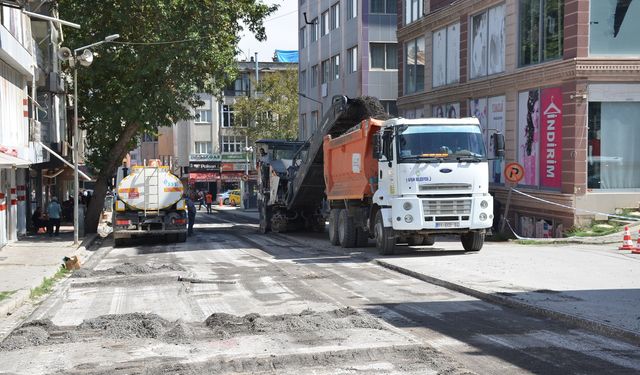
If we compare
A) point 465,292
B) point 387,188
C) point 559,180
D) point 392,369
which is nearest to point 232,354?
point 392,369

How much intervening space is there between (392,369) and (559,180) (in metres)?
17.4

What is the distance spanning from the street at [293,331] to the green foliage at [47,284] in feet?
0.93

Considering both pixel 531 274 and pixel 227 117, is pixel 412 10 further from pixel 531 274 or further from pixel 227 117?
pixel 227 117

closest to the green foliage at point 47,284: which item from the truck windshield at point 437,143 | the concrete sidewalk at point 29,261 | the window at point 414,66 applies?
the concrete sidewalk at point 29,261

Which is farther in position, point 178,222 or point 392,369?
point 178,222

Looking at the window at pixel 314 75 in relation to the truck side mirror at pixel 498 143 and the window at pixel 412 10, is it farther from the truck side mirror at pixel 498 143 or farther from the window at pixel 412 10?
the truck side mirror at pixel 498 143

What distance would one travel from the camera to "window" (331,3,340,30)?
55250 mm

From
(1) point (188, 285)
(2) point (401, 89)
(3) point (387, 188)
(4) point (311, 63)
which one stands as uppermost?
(4) point (311, 63)

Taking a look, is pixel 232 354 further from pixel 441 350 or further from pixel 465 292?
pixel 465 292

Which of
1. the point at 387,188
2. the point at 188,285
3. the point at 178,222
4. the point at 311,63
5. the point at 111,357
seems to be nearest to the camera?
the point at 111,357

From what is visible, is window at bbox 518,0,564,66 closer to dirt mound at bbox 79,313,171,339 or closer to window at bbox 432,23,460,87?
window at bbox 432,23,460,87

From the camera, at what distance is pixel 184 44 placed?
3027 cm

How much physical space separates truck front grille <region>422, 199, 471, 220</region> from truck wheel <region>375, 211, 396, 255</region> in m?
1.16

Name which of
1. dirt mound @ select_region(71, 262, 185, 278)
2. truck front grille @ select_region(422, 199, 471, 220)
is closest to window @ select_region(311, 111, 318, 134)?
truck front grille @ select_region(422, 199, 471, 220)
